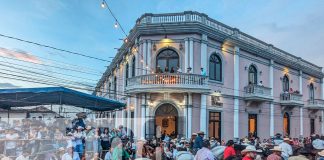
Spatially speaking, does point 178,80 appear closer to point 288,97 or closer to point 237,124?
point 237,124

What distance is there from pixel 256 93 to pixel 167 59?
736 centimetres

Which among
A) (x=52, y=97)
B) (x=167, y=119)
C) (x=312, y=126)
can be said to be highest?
(x=52, y=97)

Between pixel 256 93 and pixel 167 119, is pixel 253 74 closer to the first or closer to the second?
pixel 256 93

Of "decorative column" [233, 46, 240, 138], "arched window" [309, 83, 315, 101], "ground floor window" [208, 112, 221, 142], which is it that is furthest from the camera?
"arched window" [309, 83, 315, 101]

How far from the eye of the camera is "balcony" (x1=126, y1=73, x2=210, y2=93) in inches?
722

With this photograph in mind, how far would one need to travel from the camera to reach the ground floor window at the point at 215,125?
67.0 feet

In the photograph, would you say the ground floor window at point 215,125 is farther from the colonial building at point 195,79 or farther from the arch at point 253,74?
the arch at point 253,74

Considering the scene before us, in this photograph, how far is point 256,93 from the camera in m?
23.1

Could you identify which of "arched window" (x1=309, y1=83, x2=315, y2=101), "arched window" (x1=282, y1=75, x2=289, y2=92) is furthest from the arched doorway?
"arched window" (x1=309, y1=83, x2=315, y2=101)

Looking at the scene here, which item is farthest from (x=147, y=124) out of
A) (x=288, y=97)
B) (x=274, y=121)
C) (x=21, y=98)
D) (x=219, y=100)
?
(x=288, y=97)

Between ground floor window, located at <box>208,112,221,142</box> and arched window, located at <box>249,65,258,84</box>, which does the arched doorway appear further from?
arched window, located at <box>249,65,258,84</box>

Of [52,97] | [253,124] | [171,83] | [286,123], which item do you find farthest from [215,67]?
[52,97]

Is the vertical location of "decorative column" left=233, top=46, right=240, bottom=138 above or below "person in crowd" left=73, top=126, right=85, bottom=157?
above

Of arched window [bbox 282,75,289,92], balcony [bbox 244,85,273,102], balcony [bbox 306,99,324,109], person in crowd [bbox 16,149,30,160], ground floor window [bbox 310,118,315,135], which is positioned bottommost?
ground floor window [bbox 310,118,315,135]
